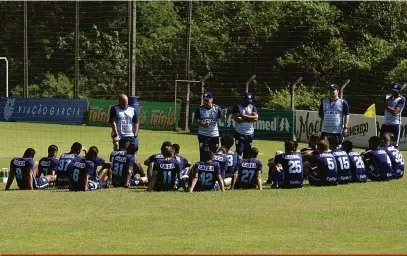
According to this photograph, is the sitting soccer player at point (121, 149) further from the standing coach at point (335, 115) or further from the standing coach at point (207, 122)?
the standing coach at point (335, 115)

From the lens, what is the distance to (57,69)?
226 feet

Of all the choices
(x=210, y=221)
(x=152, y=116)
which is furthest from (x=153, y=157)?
(x=152, y=116)

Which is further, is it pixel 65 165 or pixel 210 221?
pixel 65 165

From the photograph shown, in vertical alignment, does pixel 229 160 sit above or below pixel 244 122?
below

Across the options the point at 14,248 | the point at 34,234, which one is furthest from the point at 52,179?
the point at 14,248

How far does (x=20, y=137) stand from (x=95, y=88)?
2221 centimetres

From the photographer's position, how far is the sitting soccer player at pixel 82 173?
67.1ft

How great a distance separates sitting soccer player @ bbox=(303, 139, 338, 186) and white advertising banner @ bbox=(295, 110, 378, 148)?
698 inches

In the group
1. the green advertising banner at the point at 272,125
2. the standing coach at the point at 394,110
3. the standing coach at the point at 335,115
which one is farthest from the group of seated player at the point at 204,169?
the green advertising banner at the point at 272,125

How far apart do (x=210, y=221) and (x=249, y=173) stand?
475 centimetres

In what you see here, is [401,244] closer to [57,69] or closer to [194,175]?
[194,175]

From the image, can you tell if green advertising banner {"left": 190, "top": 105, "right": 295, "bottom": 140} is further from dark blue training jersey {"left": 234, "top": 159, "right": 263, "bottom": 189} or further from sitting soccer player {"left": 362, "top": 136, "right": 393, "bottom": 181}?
dark blue training jersey {"left": 234, "top": 159, "right": 263, "bottom": 189}

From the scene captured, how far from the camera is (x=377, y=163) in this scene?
22531 mm

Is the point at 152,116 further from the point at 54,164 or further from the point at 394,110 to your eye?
the point at 54,164
